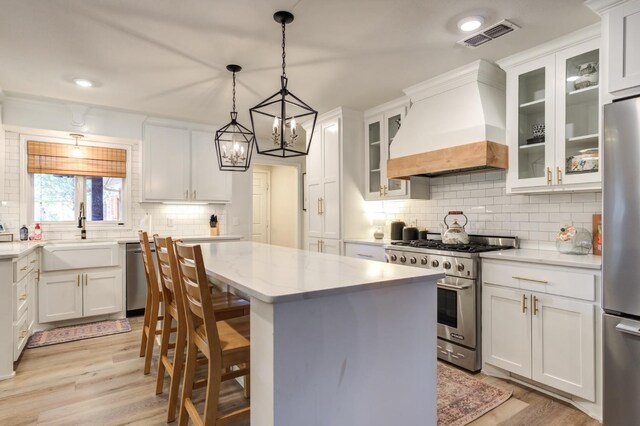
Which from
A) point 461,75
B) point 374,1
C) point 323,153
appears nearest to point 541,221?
point 461,75

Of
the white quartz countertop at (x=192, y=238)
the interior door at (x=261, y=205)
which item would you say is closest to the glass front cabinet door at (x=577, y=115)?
the white quartz countertop at (x=192, y=238)

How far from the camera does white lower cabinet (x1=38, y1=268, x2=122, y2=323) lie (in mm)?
3729

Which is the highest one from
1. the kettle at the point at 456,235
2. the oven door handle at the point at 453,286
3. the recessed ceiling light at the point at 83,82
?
the recessed ceiling light at the point at 83,82

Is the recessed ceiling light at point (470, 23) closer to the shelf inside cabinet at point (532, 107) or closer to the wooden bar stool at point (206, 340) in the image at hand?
the shelf inside cabinet at point (532, 107)

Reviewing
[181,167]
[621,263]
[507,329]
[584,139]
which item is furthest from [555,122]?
[181,167]

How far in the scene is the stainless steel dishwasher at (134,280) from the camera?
4.21 meters

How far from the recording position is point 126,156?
472 cm

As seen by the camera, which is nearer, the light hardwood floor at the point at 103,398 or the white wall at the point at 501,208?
the light hardwood floor at the point at 103,398

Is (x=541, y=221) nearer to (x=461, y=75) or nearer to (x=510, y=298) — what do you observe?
(x=510, y=298)

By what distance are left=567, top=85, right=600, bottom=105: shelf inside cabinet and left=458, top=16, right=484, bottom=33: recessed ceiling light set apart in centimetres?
86

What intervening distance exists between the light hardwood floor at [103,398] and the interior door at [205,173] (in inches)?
94.2

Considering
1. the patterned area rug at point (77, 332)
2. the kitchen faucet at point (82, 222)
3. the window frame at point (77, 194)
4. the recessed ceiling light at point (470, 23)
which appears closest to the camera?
the recessed ceiling light at point (470, 23)

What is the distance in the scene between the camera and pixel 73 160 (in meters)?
4.37

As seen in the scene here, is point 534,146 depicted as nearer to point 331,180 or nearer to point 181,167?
point 331,180
